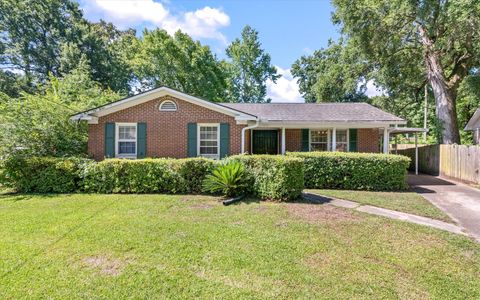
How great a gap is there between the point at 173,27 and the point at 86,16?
1225 cm

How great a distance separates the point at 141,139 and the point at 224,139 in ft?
12.2

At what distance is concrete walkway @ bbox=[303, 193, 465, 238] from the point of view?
19.5 ft

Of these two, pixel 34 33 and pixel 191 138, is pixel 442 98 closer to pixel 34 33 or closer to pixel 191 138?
pixel 191 138

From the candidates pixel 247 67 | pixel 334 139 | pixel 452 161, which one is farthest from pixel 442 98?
pixel 247 67

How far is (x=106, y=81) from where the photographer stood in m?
29.8

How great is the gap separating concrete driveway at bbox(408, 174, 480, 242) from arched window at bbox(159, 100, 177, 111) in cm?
1032

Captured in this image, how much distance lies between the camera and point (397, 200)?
27.3 ft

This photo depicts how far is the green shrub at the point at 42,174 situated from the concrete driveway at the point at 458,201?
11.4 metres

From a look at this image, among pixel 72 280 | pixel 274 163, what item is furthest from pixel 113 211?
pixel 274 163

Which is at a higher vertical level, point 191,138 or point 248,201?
point 191,138

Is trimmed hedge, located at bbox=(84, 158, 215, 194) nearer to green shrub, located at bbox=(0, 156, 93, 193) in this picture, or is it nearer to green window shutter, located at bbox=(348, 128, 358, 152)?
green shrub, located at bbox=(0, 156, 93, 193)

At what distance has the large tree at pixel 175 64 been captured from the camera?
27.8 meters

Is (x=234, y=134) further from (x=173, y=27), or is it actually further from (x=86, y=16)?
(x=86, y=16)

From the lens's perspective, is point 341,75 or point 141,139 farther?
point 341,75
